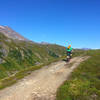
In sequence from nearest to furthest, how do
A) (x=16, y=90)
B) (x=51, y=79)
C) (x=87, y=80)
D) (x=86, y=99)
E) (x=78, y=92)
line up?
(x=86, y=99) → (x=78, y=92) → (x=16, y=90) → (x=87, y=80) → (x=51, y=79)

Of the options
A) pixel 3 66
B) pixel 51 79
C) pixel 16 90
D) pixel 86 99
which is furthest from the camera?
pixel 3 66

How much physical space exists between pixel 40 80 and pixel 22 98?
586 cm

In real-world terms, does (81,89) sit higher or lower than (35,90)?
higher

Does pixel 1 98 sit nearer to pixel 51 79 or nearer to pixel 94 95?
pixel 51 79

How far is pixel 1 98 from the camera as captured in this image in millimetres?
15133

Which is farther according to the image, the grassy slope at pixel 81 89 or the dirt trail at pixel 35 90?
the dirt trail at pixel 35 90

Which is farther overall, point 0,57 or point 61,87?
point 0,57

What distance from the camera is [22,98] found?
15.1 metres

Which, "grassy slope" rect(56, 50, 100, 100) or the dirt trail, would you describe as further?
the dirt trail

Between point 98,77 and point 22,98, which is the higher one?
point 98,77

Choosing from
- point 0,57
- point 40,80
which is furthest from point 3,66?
point 40,80

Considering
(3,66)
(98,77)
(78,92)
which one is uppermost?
(98,77)

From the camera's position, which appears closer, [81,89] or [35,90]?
[81,89]

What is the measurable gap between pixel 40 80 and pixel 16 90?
4765 mm
